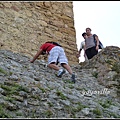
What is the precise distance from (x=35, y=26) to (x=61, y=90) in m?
4.63

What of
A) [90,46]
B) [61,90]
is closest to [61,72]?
[61,90]

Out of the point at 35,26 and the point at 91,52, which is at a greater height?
the point at 35,26

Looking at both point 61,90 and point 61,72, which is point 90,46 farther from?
point 61,90

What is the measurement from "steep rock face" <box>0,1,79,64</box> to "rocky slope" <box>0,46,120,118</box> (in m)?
1.74

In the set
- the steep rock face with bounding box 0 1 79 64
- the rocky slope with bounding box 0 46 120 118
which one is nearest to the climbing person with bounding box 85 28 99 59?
the rocky slope with bounding box 0 46 120 118

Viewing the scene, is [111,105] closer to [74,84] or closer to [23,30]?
[74,84]

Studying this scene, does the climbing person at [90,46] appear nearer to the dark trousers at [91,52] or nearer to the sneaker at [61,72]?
the dark trousers at [91,52]

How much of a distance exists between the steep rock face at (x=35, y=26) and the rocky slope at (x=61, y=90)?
5.72 ft

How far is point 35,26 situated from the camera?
9297 mm

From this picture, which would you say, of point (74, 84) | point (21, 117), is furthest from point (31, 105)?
point (74, 84)

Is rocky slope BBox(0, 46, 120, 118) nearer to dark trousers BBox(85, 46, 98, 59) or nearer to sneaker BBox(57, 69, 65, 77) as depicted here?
sneaker BBox(57, 69, 65, 77)

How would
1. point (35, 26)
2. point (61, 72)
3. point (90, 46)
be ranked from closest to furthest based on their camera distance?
point (61, 72) → point (90, 46) → point (35, 26)

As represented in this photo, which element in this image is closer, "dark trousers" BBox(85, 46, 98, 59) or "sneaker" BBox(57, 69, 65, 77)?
"sneaker" BBox(57, 69, 65, 77)

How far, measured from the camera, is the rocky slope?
12.5ft
